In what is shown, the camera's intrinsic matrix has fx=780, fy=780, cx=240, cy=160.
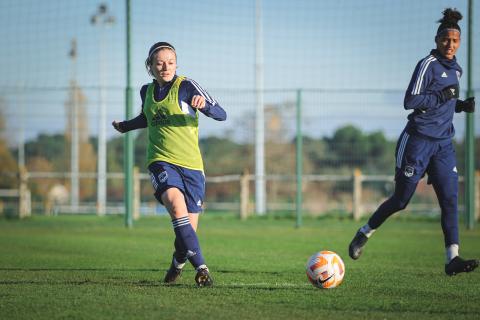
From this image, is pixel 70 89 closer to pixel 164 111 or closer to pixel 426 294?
pixel 164 111

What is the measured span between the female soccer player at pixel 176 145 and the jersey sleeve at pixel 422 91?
185 centimetres

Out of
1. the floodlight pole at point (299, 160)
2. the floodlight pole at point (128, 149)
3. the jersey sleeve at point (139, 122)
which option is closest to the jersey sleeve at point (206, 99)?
the jersey sleeve at point (139, 122)

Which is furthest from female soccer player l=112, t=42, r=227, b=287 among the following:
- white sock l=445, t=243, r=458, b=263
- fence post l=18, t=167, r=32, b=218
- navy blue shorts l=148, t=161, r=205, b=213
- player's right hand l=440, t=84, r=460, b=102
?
fence post l=18, t=167, r=32, b=218

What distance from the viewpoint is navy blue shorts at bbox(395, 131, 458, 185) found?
770cm

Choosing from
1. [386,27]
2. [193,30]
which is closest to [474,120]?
[386,27]

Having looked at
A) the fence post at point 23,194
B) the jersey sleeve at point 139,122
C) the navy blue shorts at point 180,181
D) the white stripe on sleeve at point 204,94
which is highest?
the white stripe on sleeve at point 204,94

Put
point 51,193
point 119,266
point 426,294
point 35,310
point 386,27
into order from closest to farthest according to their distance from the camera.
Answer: point 35,310 < point 426,294 < point 119,266 < point 386,27 < point 51,193

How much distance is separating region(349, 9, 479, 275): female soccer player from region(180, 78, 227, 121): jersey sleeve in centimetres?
185

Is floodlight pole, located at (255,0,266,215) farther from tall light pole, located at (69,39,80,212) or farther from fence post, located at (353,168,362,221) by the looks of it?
tall light pole, located at (69,39,80,212)

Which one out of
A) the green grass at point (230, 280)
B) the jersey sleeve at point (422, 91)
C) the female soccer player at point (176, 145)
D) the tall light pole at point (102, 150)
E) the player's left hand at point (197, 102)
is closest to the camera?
the green grass at point (230, 280)

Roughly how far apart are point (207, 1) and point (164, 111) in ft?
42.5

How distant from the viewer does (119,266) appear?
920 centimetres

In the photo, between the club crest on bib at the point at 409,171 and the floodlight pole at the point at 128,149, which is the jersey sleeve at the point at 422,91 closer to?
the club crest on bib at the point at 409,171

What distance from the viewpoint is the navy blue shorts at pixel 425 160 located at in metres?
7.70
